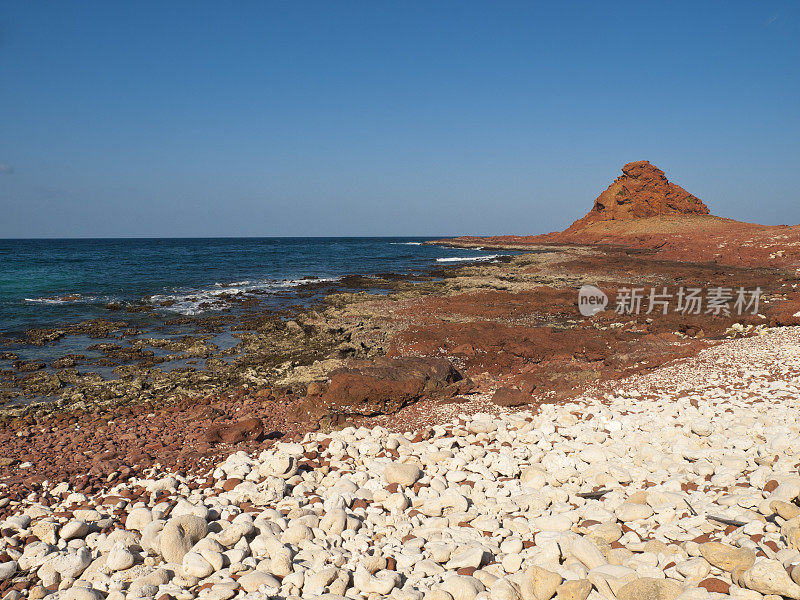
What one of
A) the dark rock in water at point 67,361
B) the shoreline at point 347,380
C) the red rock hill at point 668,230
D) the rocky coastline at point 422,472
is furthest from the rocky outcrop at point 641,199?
the dark rock in water at point 67,361

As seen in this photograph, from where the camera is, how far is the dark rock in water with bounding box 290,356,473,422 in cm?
799

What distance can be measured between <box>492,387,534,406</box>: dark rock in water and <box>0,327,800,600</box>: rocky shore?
99 centimetres

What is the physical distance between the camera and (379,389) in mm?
8188

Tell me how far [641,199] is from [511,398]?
82862 mm

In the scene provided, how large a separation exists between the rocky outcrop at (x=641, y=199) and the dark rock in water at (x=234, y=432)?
81.9m

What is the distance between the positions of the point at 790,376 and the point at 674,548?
6.05 m

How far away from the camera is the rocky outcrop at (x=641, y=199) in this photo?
251 ft

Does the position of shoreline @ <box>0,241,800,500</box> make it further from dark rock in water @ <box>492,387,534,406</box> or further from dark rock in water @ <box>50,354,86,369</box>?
dark rock in water @ <box>50,354,86,369</box>

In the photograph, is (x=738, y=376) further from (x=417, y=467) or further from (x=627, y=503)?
(x=417, y=467)

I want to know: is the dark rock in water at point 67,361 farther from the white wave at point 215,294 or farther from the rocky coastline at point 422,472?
the white wave at point 215,294

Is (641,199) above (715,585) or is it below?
above

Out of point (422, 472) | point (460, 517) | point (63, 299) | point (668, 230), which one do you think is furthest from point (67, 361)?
point (668, 230)

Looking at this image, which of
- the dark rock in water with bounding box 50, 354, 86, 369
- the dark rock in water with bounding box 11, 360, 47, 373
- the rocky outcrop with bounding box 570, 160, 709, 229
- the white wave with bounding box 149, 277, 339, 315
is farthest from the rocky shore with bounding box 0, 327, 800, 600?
the rocky outcrop with bounding box 570, 160, 709, 229

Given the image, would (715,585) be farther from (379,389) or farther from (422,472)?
(379,389)
